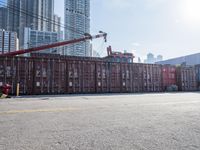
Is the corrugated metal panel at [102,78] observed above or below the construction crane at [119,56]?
below

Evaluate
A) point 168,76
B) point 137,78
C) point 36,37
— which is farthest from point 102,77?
point 36,37

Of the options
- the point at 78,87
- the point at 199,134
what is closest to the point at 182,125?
the point at 199,134

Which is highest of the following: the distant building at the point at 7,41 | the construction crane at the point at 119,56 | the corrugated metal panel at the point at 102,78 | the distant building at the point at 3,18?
the distant building at the point at 3,18

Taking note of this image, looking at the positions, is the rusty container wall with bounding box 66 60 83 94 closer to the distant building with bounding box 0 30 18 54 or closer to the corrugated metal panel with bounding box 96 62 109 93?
the corrugated metal panel with bounding box 96 62 109 93

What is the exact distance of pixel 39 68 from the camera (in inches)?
675

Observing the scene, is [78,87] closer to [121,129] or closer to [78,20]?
[121,129]

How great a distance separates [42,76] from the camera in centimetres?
1714

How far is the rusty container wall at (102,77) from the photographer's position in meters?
19.4

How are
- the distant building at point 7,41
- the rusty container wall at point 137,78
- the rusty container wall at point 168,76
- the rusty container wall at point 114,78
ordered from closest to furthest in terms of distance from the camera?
the rusty container wall at point 114,78, the rusty container wall at point 137,78, the rusty container wall at point 168,76, the distant building at point 7,41

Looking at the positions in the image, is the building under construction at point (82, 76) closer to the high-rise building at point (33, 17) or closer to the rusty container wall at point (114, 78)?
the rusty container wall at point (114, 78)

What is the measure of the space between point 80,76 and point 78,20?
20.7 metres

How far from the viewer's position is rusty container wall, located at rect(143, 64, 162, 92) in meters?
22.3

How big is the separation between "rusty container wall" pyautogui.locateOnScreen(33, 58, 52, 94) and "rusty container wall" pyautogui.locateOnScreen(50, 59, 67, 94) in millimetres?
306

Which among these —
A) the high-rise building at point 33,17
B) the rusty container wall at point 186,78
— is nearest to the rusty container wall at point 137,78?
the rusty container wall at point 186,78
